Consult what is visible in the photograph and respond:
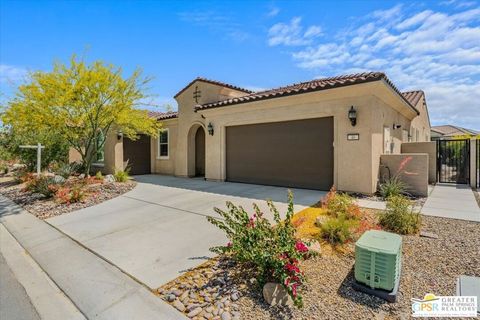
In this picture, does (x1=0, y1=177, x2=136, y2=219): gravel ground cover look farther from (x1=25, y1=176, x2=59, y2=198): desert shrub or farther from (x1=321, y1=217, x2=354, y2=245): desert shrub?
(x1=321, y1=217, x2=354, y2=245): desert shrub

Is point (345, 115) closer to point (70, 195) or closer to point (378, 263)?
point (378, 263)

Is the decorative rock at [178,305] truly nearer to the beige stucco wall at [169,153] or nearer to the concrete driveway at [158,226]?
the concrete driveway at [158,226]

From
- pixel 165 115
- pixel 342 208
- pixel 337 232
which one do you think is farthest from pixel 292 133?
pixel 165 115

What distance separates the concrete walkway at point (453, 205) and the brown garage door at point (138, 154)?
14.6 meters

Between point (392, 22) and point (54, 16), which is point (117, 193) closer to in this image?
point (54, 16)

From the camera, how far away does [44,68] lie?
9.22m

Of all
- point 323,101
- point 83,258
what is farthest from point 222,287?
point 323,101

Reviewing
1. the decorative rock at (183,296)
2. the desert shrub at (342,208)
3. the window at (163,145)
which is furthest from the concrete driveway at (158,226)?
the window at (163,145)

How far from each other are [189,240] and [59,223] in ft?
13.0

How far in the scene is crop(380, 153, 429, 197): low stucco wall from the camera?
7.99 meters

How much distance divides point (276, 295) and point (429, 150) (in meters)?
12.3

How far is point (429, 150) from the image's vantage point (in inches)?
453

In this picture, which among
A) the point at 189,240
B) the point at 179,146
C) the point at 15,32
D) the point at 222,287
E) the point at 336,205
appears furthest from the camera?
the point at 179,146

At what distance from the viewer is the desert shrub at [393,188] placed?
7762 mm
